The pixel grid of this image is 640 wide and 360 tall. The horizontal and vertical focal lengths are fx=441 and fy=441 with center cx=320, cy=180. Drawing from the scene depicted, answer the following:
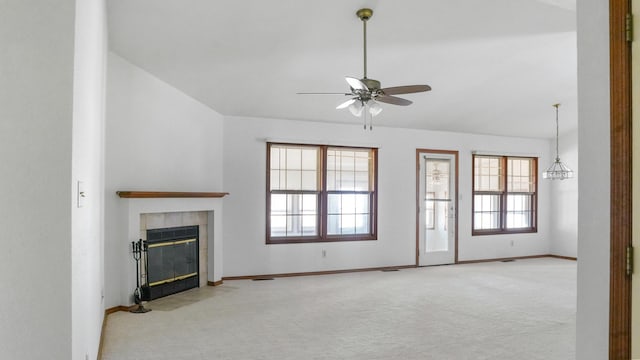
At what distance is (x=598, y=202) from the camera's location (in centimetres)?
174

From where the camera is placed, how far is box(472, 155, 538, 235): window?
9.16 m

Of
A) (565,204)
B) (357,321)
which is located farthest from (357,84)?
(565,204)

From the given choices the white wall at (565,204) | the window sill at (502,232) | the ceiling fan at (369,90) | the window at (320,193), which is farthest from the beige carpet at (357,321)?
the white wall at (565,204)

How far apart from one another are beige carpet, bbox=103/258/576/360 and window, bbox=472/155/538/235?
7.62 ft

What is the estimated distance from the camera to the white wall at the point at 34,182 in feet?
5.00

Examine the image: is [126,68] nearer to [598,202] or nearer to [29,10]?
[29,10]

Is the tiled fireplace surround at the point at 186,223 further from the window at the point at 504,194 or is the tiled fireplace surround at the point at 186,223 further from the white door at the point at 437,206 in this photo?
the window at the point at 504,194

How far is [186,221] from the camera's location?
20.0 feet

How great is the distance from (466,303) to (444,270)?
7.97 feet

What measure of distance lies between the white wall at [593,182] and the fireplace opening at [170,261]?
4606mm

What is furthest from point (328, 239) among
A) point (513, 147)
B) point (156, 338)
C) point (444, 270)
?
point (513, 147)

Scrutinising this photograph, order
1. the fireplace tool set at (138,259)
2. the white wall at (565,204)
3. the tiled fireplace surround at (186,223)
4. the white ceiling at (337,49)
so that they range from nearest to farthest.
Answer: the white ceiling at (337,49) → the fireplace tool set at (138,259) → the tiled fireplace surround at (186,223) → the white wall at (565,204)

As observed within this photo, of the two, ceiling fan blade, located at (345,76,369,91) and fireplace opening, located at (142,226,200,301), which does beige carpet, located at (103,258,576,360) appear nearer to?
fireplace opening, located at (142,226,200,301)

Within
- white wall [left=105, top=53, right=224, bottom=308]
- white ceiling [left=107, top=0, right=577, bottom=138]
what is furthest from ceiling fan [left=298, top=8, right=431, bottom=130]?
white wall [left=105, top=53, right=224, bottom=308]
